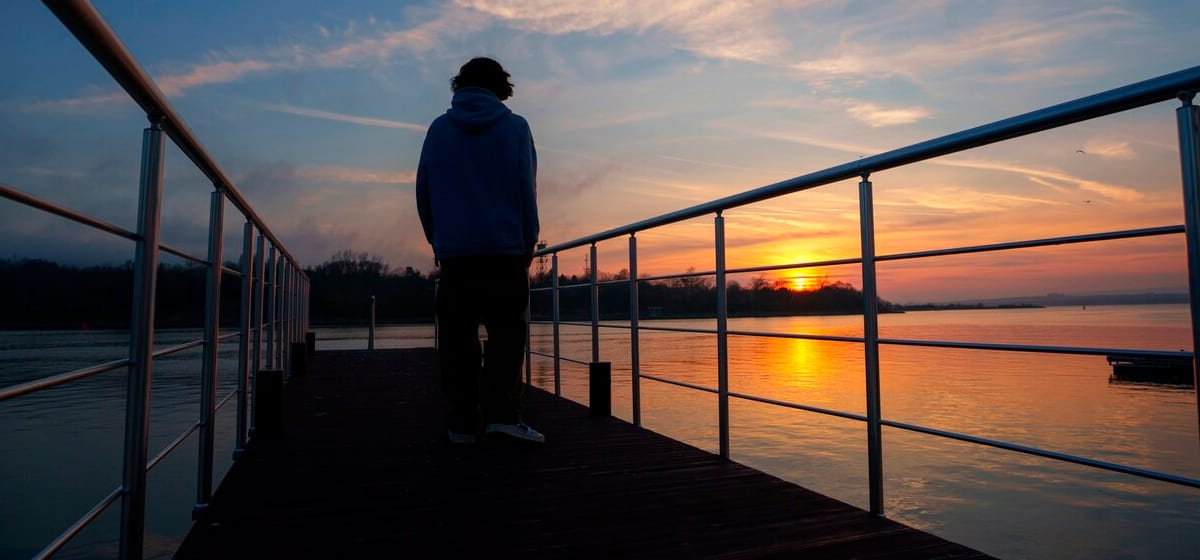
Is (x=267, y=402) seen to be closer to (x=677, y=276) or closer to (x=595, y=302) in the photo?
(x=595, y=302)

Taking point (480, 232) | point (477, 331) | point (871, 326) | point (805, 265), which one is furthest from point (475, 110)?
point (871, 326)

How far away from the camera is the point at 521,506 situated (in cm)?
172

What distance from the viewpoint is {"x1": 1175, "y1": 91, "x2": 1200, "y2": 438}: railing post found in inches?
41.4

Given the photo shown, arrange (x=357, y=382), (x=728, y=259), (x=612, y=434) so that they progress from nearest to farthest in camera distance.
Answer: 1. (x=728, y=259)
2. (x=612, y=434)
3. (x=357, y=382)

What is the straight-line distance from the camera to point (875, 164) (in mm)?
1684

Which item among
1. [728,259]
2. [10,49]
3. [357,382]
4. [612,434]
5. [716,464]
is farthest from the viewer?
[357,382]

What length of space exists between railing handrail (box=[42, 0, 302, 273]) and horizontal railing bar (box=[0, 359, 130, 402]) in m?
0.43

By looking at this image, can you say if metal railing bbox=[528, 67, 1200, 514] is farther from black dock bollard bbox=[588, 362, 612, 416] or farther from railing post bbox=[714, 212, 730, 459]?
black dock bollard bbox=[588, 362, 612, 416]

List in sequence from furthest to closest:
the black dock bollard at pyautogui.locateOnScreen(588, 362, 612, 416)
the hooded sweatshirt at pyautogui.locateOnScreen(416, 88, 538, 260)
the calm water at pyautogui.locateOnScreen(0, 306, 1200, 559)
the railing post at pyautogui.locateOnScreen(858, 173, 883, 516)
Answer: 1. the calm water at pyautogui.locateOnScreen(0, 306, 1200, 559)
2. the black dock bollard at pyautogui.locateOnScreen(588, 362, 612, 416)
3. the hooded sweatshirt at pyautogui.locateOnScreen(416, 88, 538, 260)
4. the railing post at pyautogui.locateOnScreen(858, 173, 883, 516)

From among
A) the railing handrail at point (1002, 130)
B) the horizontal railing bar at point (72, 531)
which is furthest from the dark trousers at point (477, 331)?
the horizontal railing bar at point (72, 531)

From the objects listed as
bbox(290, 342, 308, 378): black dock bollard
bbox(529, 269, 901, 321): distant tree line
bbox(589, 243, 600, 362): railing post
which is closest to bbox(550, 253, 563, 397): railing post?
bbox(529, 269, 901, 321): distant tree line

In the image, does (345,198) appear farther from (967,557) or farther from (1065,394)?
(1065,394)

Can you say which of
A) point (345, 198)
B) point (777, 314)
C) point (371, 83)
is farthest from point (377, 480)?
point (345, 198)

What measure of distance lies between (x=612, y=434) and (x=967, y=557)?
1.59 meters
